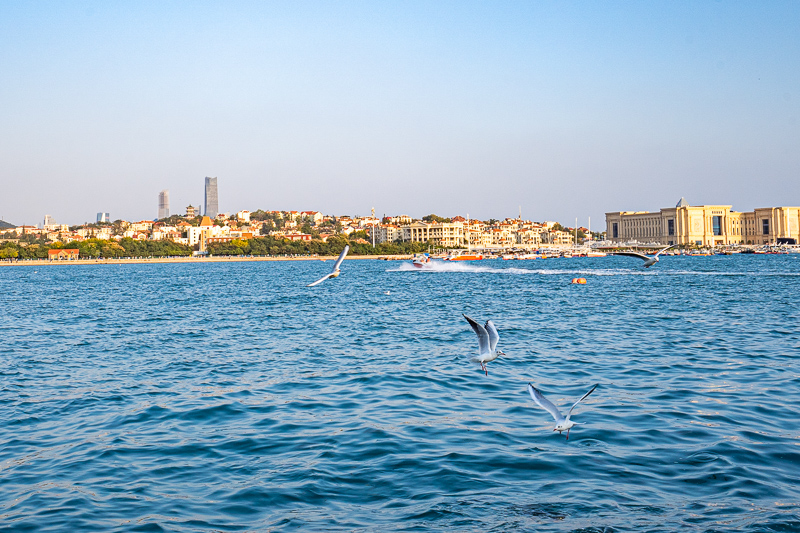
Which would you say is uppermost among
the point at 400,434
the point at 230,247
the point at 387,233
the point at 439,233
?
the point at 387,233

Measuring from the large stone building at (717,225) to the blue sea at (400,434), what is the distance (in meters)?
162

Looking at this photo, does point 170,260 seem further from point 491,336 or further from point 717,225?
point 491,336

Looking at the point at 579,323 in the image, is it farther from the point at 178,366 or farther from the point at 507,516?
the point at 507,516

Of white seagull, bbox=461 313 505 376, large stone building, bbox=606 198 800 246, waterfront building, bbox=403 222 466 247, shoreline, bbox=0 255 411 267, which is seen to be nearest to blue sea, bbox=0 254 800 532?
white seagull, bbox=461 313 505 376

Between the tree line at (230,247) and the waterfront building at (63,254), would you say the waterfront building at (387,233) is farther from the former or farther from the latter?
the waterfront building at (63,254)

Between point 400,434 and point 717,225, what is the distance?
182787 mm

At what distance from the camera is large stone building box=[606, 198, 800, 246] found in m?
168

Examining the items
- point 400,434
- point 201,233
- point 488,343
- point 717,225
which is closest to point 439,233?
point 201,233

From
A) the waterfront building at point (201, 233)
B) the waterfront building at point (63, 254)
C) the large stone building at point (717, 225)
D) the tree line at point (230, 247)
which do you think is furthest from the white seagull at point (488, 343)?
the waterfront building at point (201, 233)

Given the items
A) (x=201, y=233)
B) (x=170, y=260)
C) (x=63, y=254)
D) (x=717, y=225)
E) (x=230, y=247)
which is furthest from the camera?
(x=201, y=233)

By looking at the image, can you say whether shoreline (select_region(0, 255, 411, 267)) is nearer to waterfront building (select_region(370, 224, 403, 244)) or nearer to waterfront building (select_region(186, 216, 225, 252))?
waterfront building (select_region(370, 224, 403, 244))

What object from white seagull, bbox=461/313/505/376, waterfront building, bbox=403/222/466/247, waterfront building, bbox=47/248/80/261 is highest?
waterfront building, bbox=403/222/466/247

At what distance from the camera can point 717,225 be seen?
572 ft

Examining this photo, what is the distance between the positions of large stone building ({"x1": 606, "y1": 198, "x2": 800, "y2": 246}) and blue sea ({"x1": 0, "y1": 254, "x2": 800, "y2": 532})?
162 metres
